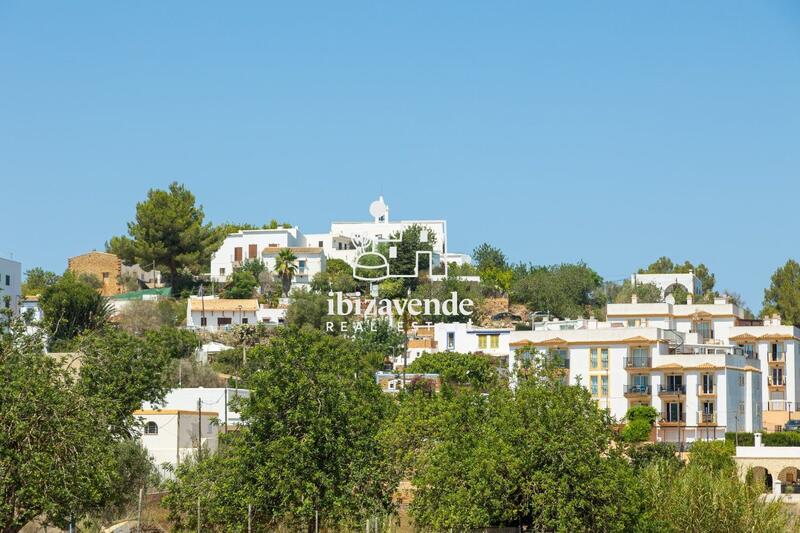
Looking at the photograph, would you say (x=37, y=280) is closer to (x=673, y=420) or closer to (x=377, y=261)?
(x=377, y=261)

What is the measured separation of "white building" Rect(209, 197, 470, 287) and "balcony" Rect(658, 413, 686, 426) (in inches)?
2053

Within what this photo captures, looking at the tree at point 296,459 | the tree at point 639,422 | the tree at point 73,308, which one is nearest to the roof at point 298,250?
the tree at point 73,308

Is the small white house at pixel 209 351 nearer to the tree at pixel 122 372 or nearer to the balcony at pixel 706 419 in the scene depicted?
the balcony at pixel 706 419

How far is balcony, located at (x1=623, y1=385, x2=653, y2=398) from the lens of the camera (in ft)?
199

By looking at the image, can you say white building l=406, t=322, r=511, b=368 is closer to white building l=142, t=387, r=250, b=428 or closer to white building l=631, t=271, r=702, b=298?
white building l=631, t=271, r=702, b=298

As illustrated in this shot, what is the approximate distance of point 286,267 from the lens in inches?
4257

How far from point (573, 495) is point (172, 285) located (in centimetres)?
7719

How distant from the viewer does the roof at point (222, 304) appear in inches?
3875

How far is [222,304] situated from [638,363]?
43686 millimetres

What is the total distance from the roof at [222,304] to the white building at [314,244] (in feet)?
31.8

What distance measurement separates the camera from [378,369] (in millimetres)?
82375

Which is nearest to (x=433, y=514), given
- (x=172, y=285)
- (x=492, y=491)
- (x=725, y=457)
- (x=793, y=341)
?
(x=492, y=491)

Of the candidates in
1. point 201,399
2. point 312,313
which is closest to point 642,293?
point 312,313

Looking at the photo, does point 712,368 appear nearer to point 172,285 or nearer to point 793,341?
point 793,341
